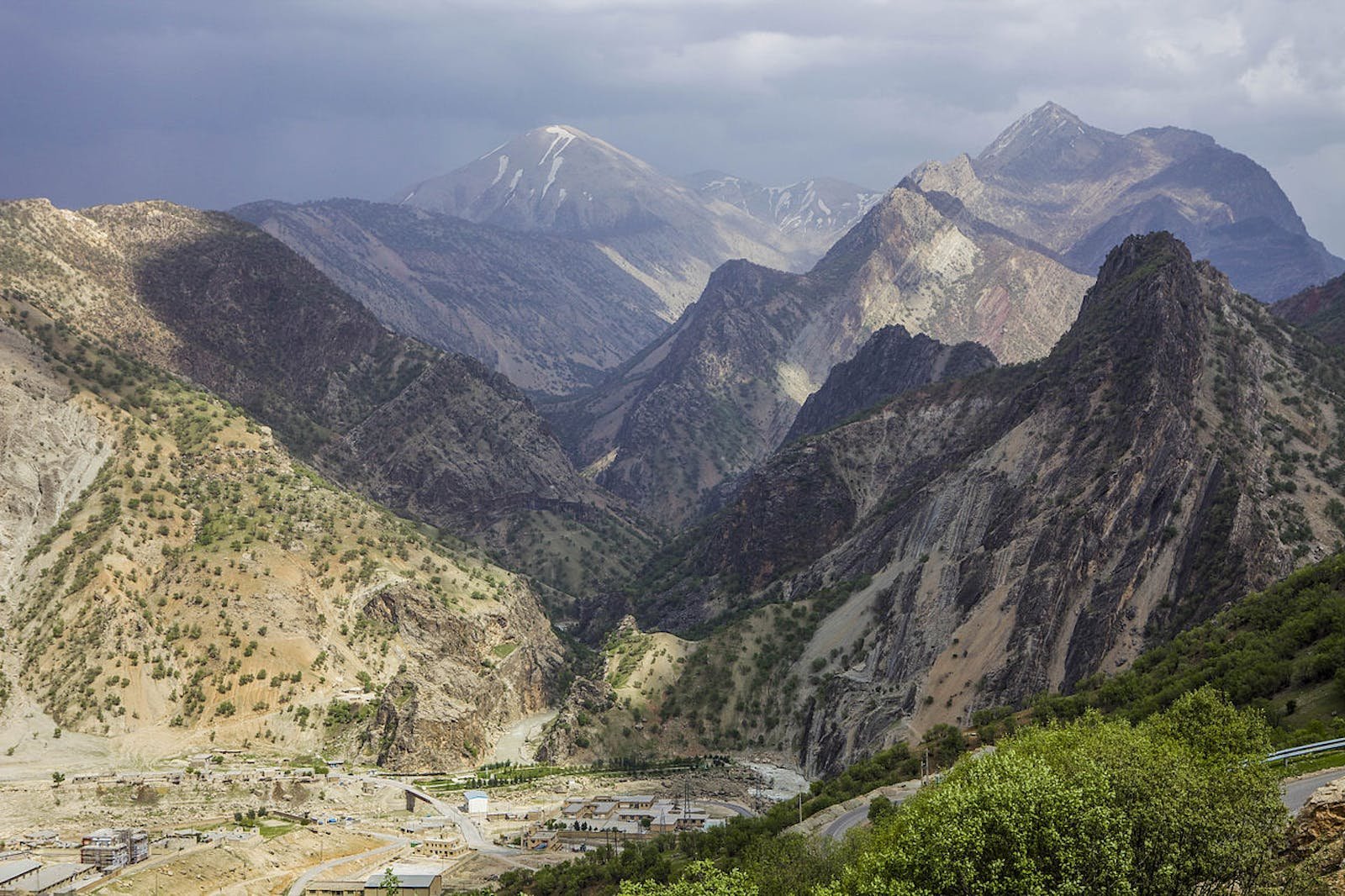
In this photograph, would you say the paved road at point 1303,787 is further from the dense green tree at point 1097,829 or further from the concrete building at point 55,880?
the concrete building at point 55,880

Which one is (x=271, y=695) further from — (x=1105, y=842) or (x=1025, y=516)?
(x=1105, y=842)

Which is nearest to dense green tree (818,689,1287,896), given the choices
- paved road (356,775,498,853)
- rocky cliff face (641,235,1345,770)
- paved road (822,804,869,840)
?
paved road (822,804,869,840)

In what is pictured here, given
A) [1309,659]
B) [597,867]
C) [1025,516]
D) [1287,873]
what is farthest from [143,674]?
[1287,873]

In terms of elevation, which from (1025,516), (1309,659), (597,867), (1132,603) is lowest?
(597,867)

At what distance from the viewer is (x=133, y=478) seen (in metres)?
184

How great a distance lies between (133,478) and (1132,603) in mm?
Result: 131852

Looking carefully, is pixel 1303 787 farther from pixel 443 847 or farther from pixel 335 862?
pixel 335 862

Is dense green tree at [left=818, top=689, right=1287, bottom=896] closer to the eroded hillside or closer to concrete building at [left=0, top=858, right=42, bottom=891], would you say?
concrete building at [left=0, top=858, right=42, bottom=891]

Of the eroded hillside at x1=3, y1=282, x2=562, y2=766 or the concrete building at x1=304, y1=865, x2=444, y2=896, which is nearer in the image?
the concrete building at x1=304, y1=865, x2=444, y2=896

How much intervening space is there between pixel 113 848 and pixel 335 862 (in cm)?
2040

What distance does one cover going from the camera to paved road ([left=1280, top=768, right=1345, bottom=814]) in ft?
170

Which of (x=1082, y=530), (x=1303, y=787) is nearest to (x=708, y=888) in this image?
(x=1303, y=787)

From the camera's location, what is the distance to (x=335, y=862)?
415ft

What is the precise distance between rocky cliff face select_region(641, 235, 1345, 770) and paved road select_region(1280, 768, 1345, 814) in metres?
70.9
